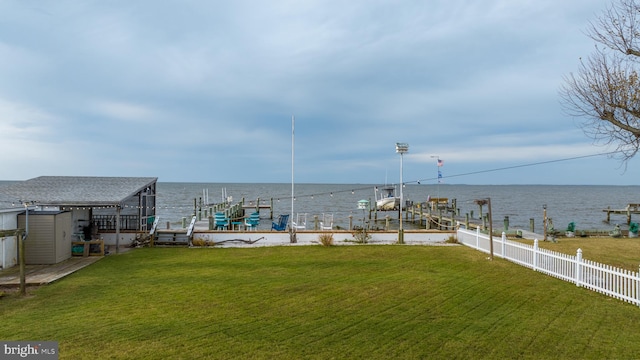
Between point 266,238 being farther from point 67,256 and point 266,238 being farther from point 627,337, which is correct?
point 627,337

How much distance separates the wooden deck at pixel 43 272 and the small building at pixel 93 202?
4.75 feet

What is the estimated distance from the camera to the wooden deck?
11.1m

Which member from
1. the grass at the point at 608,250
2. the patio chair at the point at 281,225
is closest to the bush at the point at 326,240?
the patio chair at the point at 281,225

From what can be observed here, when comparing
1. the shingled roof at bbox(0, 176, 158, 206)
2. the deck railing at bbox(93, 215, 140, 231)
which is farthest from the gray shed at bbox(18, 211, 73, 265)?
the deck railing at bbox(93, 215, 140, 231)

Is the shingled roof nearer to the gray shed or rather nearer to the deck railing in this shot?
the gray shed

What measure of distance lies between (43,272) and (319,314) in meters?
9.37

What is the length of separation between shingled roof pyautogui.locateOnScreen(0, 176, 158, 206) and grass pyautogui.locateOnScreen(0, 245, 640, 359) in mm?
3655

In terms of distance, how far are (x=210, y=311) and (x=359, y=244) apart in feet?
37.0

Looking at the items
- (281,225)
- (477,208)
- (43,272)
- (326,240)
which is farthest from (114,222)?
(477,208)

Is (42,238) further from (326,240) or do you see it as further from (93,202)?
(326,240)

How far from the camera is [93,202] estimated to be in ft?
50.0

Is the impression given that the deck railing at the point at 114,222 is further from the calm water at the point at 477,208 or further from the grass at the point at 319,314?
the grass at the point at 319,314

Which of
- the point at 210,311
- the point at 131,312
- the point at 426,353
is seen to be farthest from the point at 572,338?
the point at 131,312

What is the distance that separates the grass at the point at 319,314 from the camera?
6570mm
